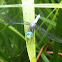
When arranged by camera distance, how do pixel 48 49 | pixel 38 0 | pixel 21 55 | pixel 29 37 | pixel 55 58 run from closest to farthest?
pixel 29 37, pixel 55 58, pixel 21 55, pixel 48 49, pixel 38 0

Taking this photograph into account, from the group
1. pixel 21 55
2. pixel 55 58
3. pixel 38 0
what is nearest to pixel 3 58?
pixel 21 55

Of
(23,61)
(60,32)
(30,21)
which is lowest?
(23,61)

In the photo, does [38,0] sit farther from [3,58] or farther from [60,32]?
[3,58]

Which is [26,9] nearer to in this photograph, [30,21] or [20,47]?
[30,21]

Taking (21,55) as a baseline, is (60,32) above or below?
above

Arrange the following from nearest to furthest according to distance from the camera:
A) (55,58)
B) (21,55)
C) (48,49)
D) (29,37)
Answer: (29,37) < (55,58) < (21,55) < (48,49)

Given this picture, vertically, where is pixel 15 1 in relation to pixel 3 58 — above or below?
above

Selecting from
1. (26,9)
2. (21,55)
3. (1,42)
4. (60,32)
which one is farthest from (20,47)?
(26,9)

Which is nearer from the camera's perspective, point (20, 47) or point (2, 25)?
point (2, 25)

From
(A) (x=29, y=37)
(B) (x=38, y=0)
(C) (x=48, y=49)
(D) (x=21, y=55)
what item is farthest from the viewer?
(B) (x=38, y=0)
